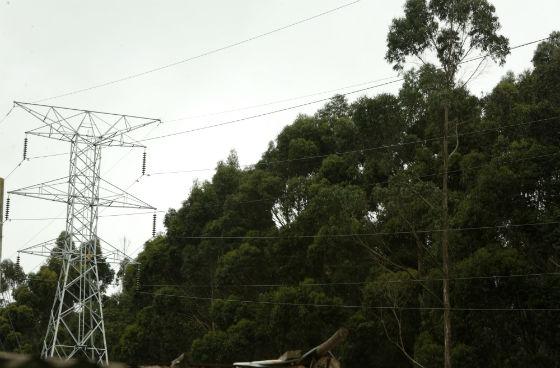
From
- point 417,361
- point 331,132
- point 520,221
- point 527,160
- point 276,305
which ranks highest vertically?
point 331,132

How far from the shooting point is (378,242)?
33.5 metres

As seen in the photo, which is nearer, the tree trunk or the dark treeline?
the tree trunk

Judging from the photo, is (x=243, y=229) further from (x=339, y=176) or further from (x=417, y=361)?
(x=417, y=361)

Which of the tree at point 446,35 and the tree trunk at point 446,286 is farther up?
the tree at point 446,35

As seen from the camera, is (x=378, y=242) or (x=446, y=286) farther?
(x=378, y=242)

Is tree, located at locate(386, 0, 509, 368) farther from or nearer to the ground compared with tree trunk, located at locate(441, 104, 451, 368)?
farther from the ground

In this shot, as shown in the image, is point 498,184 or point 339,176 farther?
point 339,176

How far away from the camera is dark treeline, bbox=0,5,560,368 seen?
88.6 feet

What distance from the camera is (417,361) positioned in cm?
2884

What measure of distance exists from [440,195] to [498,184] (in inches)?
84.3

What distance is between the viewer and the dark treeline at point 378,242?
27000 millimetres

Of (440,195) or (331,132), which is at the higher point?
(331,132)

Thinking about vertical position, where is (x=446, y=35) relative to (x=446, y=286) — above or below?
above

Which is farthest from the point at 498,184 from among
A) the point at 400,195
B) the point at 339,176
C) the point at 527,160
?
the point at 339,176
